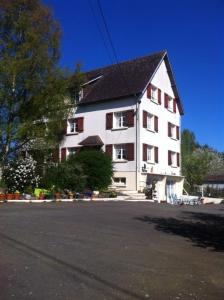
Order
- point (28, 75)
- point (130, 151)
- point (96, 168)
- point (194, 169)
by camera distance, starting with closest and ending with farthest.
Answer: point (28, 75) → point (96, 168) → point (130, 151) → point (194, 169)

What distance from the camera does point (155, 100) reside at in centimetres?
4250

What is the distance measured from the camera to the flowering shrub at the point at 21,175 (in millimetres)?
32406

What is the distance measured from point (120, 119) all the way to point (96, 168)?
20.0ft

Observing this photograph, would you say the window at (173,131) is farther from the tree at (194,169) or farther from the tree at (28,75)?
the tree at (28,75)

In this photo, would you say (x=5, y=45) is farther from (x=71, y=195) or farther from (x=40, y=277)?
(x=40, y=277)

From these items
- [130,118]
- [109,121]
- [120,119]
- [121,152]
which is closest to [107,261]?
[130,118]

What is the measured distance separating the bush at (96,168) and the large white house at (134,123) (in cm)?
247

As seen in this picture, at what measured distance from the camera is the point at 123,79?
42312 millimetres

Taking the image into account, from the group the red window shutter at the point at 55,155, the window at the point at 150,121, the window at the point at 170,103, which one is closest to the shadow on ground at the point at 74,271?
the red window shutter at the point at 55,155

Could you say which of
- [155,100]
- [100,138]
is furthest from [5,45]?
[155,100]

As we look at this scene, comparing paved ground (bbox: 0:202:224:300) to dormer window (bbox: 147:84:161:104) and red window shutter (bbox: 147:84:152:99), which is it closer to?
red window shutter (bbox: 147:84:152:99)

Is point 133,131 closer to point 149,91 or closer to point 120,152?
point 120,152

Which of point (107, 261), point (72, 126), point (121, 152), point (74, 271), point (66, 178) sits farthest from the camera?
point (72, 126)

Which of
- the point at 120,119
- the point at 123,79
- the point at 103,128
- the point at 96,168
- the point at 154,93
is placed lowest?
the point at 96,168
